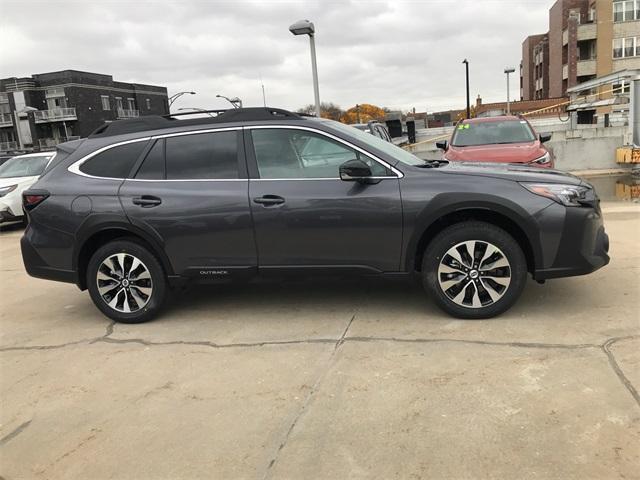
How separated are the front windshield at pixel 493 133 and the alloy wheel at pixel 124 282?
6.59 m

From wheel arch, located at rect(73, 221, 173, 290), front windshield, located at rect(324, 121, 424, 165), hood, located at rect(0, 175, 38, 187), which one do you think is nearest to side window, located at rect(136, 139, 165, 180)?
wheel arch, located at rect(73, 221, 173, 290)

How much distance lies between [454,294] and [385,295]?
95cm

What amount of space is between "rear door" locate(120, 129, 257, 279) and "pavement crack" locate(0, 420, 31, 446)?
1732mm

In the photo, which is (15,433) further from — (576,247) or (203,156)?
(576,247)

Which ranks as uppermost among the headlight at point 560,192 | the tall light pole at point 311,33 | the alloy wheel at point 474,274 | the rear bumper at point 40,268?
the tall light pole at point 311,33

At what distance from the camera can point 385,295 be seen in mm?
5125

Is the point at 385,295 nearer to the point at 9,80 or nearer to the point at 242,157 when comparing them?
the point at 242,157

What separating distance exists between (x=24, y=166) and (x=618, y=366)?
1353 centimetres

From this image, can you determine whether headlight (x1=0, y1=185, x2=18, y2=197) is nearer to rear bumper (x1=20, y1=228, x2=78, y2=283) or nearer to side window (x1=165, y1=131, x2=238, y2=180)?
rear bumper (x1=20, y1=228, x2=78, y2=283)

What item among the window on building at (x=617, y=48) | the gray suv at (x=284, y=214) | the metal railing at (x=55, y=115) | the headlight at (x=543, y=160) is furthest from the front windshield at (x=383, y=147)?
the metal railing at (x=55, y=115)

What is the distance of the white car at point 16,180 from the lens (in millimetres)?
11812

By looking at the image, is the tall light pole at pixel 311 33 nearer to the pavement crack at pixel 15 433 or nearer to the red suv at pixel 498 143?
the red suv at pixel 498 143

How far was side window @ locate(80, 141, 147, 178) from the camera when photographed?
15.6 ft

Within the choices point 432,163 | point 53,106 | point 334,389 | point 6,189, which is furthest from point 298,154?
point 53,106
